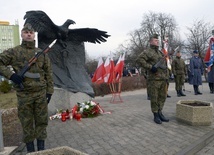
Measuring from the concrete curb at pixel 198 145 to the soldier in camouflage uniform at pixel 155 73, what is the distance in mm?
1091

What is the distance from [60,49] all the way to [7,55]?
391 centimetres

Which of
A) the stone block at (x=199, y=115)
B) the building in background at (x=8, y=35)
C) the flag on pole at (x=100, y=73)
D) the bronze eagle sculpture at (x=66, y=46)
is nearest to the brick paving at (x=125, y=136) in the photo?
the stone block at (x=199, y=115)

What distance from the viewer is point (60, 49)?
23.3 ft

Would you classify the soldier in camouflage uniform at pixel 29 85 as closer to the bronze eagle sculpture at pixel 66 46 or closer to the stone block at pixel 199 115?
the bronze eagle sculpture at pixel 66 46

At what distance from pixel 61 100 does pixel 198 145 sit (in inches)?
155

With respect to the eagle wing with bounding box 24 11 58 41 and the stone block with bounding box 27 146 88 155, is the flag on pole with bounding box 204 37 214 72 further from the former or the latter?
the stone block with bounding box 27 146 88 155

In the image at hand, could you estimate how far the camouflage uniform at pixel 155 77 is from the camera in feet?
16.4

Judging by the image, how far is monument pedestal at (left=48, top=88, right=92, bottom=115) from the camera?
637 centimetres

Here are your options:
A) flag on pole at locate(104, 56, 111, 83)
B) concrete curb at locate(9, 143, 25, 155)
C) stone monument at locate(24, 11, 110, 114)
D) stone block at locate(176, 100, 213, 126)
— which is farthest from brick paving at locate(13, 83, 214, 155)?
flag on pole at locate(104, 56, 111, 83)

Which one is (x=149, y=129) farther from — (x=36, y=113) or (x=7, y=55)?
(x=7, y=55)

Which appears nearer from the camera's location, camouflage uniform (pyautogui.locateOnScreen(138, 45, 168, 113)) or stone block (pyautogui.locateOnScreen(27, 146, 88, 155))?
stone block (pyautogui.locateOnScreen(27, 146, 88, 155))

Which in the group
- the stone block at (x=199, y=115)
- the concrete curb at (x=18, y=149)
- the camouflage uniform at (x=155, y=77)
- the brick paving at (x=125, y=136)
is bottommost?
the concrete curb at (x=18, y=149)

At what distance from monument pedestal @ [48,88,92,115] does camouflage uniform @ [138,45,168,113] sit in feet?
8.23

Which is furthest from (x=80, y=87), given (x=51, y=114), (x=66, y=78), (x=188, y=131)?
(x=188, y=131)
